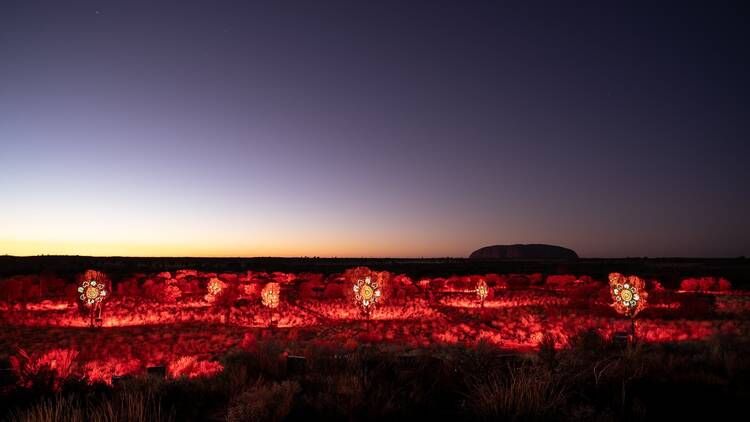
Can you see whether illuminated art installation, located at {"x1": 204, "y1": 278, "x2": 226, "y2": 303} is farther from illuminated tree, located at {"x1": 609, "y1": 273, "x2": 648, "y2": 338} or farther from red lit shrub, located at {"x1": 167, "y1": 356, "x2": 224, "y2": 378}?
illuminated tree, located at {"x1": 609, "y1": 273, "x2": 648, "y2": 338}

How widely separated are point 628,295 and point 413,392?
15804 millimetres

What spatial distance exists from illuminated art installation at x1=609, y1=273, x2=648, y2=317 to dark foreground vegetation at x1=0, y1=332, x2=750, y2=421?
33.6ft

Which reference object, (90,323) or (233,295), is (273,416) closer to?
(90,323)

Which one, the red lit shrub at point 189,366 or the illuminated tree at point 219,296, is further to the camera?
the illuminated tree at point 219,296

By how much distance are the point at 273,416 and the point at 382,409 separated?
133 cm

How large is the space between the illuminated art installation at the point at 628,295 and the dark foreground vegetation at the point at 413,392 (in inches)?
403

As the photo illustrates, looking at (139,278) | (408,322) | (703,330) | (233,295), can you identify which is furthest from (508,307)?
(139,278)

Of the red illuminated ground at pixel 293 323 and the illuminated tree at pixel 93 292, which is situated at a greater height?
the illuminated tree at pixel 93 292

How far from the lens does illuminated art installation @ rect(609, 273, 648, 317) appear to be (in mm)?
Answer: 18969

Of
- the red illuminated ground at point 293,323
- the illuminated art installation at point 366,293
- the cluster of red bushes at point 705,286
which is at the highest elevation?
the illuminated art installation at point 366,293

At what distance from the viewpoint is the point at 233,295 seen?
34.2 meters

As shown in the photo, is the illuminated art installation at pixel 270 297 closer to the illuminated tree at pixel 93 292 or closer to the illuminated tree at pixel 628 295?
the illuminated tree at pixel 93 292

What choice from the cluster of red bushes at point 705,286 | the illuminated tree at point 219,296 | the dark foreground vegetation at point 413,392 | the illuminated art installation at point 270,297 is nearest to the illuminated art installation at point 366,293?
the illuminated art installation at point 270,297

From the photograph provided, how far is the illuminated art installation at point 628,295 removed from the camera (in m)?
19.0
